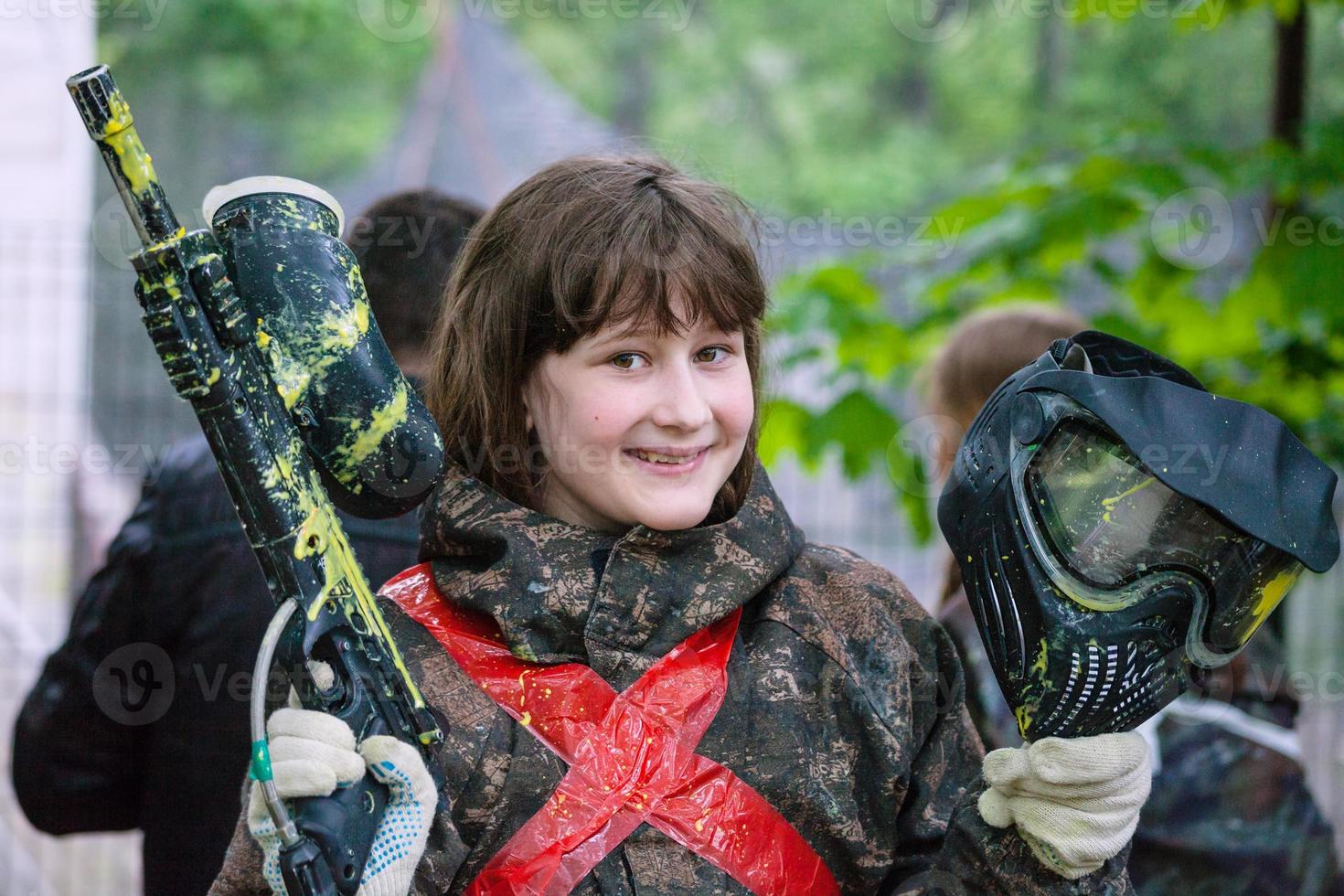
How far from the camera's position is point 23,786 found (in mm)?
2477

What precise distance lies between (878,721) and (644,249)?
652 millimetres

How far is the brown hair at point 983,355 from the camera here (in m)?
2.89

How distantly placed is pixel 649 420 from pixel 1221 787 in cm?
153

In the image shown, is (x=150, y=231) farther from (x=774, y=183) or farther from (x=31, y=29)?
(x=774, y=183)

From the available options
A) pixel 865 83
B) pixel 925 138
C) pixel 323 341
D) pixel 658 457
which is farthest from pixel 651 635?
pixel 865 83

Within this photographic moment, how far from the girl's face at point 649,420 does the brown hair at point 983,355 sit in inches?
46.7

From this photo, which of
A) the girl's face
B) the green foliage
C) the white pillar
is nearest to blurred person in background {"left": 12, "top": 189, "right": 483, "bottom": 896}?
the girl's face

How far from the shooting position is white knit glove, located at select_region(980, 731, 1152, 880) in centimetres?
148

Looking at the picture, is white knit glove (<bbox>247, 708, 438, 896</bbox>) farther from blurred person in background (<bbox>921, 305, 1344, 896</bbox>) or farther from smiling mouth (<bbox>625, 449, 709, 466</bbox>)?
blurred person in background (<bbox>921, 305, 1344, 896</bbox>)

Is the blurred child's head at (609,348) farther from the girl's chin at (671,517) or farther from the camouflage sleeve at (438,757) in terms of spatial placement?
the camouflage sleeve at (438,757)

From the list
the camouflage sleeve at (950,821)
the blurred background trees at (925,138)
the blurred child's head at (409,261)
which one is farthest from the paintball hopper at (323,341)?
the blurred background trees at (925,138)

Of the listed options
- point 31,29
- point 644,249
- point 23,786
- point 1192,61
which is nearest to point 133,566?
point 23,786

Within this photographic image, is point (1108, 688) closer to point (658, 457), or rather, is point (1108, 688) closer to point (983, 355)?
point (658, 457)

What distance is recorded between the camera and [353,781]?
4.46ft
